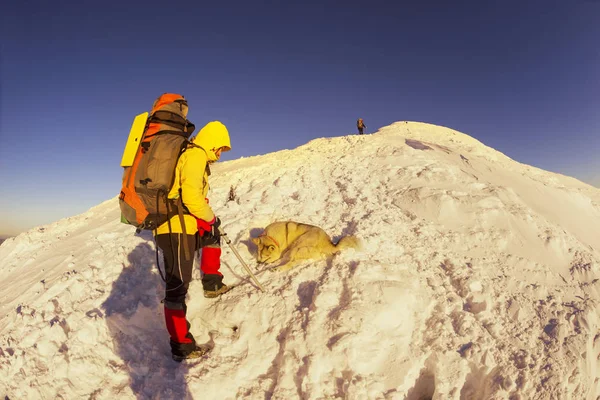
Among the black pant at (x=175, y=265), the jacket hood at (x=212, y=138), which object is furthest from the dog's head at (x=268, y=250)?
the jacket hood at (x=212, y=138)

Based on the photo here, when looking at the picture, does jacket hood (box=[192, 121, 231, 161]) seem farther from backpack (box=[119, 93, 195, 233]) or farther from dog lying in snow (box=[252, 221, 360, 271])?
dog lying in snow (box=[252, 221, 360, 271])

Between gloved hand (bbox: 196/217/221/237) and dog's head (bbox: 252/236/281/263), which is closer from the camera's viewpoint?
gloved hand (bbox: 196/217/221/237)

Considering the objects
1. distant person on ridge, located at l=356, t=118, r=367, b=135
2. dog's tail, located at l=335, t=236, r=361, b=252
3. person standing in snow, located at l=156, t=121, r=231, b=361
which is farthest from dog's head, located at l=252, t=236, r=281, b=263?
distant person on ridge, located at l=356, t=118, r=367, b=135

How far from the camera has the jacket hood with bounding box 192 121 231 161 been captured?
11.1 feet

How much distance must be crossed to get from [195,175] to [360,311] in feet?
7.85

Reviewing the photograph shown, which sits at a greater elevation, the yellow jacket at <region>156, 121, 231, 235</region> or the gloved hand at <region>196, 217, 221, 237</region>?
the yellow jacket at <region>156, 121, 231, 235</region>

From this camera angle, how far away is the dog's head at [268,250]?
4.86 metres

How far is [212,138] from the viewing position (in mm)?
3418

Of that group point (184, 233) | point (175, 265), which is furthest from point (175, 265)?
point (184, 233)

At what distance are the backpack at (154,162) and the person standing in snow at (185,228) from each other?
12cm

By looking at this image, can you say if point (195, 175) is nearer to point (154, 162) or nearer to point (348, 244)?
point (154, 162)

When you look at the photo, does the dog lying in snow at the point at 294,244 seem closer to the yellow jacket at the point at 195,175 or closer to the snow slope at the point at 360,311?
the snow slope at the point at 360,311

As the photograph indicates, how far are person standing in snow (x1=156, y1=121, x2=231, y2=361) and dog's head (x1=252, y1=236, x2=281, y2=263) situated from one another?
5.10ft

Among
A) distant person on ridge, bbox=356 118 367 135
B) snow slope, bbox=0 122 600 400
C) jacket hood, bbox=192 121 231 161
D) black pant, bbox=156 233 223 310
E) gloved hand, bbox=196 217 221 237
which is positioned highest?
distant person on ridge, bbox=356 118 367 135
